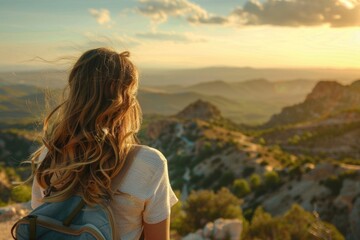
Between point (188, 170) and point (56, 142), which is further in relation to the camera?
point (188, 170)

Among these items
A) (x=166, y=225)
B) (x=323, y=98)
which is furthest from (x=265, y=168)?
(x=323, y=98)

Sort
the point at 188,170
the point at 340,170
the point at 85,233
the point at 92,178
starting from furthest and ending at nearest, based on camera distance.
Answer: the point at 188,170 < the point at 340,170 < the point at 92,178 < the point at 85,233

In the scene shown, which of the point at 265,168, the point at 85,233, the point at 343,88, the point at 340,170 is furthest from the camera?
the point at 343,88

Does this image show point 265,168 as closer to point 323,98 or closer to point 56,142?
point 56,142

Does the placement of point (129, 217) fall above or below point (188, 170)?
above

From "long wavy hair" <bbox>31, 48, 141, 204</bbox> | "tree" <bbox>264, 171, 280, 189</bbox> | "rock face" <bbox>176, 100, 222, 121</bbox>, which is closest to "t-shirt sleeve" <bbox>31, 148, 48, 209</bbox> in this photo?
"long wavy hair" <bbox>31, 48, 141, 204</bbox>

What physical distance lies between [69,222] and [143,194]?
49cm

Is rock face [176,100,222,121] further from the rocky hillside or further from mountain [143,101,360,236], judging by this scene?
mountain [143,101,360,236]

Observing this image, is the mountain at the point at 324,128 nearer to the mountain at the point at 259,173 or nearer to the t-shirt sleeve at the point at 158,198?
the mountain at the point at 259,173

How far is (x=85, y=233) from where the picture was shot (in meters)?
2.27

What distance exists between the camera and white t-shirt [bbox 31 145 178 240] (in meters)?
2.60

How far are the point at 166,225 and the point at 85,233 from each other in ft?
2.07

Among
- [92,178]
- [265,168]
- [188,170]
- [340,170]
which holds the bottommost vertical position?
[188,170]

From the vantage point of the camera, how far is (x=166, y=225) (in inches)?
108
